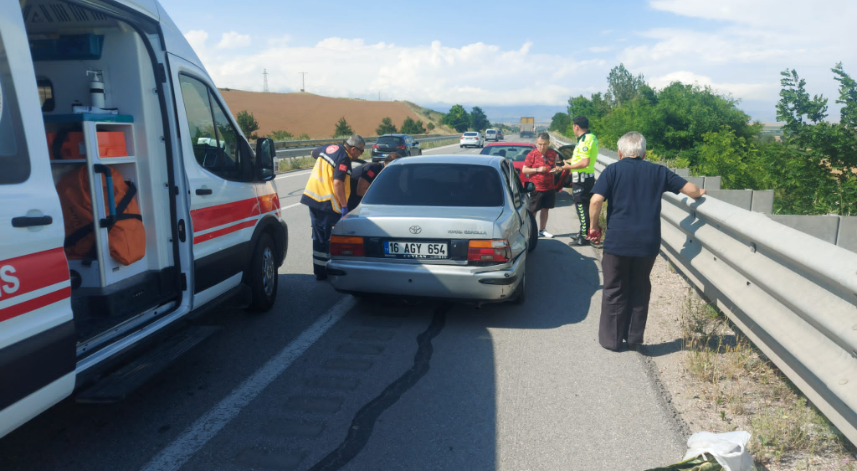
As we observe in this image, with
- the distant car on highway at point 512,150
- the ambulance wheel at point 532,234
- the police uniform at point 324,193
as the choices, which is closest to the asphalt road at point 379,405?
the police uniform at point 324,193

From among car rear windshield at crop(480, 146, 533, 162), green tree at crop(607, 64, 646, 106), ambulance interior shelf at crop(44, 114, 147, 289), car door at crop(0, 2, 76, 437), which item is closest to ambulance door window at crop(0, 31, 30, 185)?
car door at crop(0, 2, 76, 437)

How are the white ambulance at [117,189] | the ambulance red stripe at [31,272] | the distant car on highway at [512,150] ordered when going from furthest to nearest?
the distant car on highway at [512,150], the white ambulance at [117,189], the ambulance red stripe at [31,272]

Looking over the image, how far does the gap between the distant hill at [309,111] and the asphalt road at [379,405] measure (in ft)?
298

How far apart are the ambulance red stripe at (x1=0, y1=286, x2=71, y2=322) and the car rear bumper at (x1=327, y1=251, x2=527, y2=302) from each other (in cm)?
279

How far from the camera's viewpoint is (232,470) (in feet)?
10.5

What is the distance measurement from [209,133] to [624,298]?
3.70 m

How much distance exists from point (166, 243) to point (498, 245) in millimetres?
2674

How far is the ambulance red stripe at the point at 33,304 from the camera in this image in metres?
2.57

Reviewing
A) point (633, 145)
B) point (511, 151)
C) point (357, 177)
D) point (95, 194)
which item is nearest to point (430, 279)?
point (633, 145)

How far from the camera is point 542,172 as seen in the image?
9.59 meters

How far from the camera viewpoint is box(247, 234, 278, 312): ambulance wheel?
18.7 ft

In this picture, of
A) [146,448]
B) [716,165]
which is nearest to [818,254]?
[146,448]

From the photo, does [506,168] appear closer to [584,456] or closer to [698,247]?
[698,247]

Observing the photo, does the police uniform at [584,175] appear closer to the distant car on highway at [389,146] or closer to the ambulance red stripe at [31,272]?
the ambulance red stripe at [31,272]
